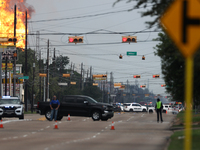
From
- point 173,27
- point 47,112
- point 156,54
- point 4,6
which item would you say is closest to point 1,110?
point 47,112

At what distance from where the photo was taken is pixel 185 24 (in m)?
9.34

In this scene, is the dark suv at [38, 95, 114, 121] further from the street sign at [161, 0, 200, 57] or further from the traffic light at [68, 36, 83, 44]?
the street sign at [161, 0, 200, 57]

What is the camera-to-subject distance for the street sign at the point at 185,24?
9.30m

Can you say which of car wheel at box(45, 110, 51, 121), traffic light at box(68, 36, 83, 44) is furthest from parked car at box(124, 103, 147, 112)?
car wheel at box(45, 110, 51, 121)

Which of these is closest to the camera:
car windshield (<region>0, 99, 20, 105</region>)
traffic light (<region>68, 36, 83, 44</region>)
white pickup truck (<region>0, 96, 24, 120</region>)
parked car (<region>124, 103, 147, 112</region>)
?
white pickup truck (<region>0, 96, 24, 120</region>)

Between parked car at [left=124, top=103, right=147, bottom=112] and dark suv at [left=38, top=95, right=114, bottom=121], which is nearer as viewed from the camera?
dark suv at [left=38, top=95, right=114, bottom=121]

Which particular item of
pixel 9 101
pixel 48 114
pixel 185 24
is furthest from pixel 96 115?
pixel 185 24

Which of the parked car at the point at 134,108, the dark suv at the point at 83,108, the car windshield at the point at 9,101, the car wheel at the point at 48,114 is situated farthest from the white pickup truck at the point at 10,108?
the parked car at the point at 134,108

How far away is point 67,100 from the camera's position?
3634 centimetres

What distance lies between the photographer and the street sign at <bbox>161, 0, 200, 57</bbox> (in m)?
9.30

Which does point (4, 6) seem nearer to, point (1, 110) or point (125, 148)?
point (1, 110)

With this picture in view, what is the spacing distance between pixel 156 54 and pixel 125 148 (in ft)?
49.2

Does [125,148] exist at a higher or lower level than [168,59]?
lower

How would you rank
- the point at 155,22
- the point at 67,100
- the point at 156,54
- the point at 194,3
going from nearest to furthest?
1. the point at 194,3
2. the point at 155,22
3. the point at 156,54
4. the point at 67,100
